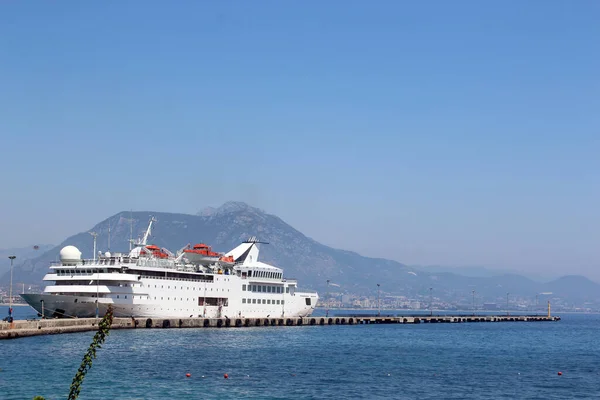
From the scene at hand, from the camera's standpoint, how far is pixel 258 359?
57.2 meters

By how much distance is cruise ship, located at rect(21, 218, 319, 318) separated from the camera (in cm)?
7869

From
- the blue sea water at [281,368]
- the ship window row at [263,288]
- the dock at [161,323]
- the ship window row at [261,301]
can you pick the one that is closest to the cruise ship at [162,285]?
the ship window row at [261,301]

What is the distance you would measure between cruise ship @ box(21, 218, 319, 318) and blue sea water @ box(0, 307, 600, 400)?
219 inches

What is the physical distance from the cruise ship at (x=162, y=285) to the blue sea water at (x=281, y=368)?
5.55 m

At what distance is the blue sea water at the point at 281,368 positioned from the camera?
135 feet

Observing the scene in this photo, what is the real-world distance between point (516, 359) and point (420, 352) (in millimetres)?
8608

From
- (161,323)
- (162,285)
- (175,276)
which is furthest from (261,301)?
(161,323)

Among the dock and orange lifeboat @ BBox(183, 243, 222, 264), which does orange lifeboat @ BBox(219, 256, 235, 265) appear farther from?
the dock

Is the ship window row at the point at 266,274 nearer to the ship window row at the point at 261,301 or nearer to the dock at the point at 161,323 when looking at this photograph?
the ship window row at the point at 261,301

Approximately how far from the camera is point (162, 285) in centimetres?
8369

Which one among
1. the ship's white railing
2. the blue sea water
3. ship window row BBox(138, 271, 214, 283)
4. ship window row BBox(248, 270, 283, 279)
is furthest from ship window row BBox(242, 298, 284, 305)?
the ship's white railing

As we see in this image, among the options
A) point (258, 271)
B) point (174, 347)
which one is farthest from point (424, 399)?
point (258, 271)

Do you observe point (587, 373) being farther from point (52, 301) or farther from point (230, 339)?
point (52, 301)

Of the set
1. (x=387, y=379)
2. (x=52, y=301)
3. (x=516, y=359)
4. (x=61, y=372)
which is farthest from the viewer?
(x=52, y=301)
